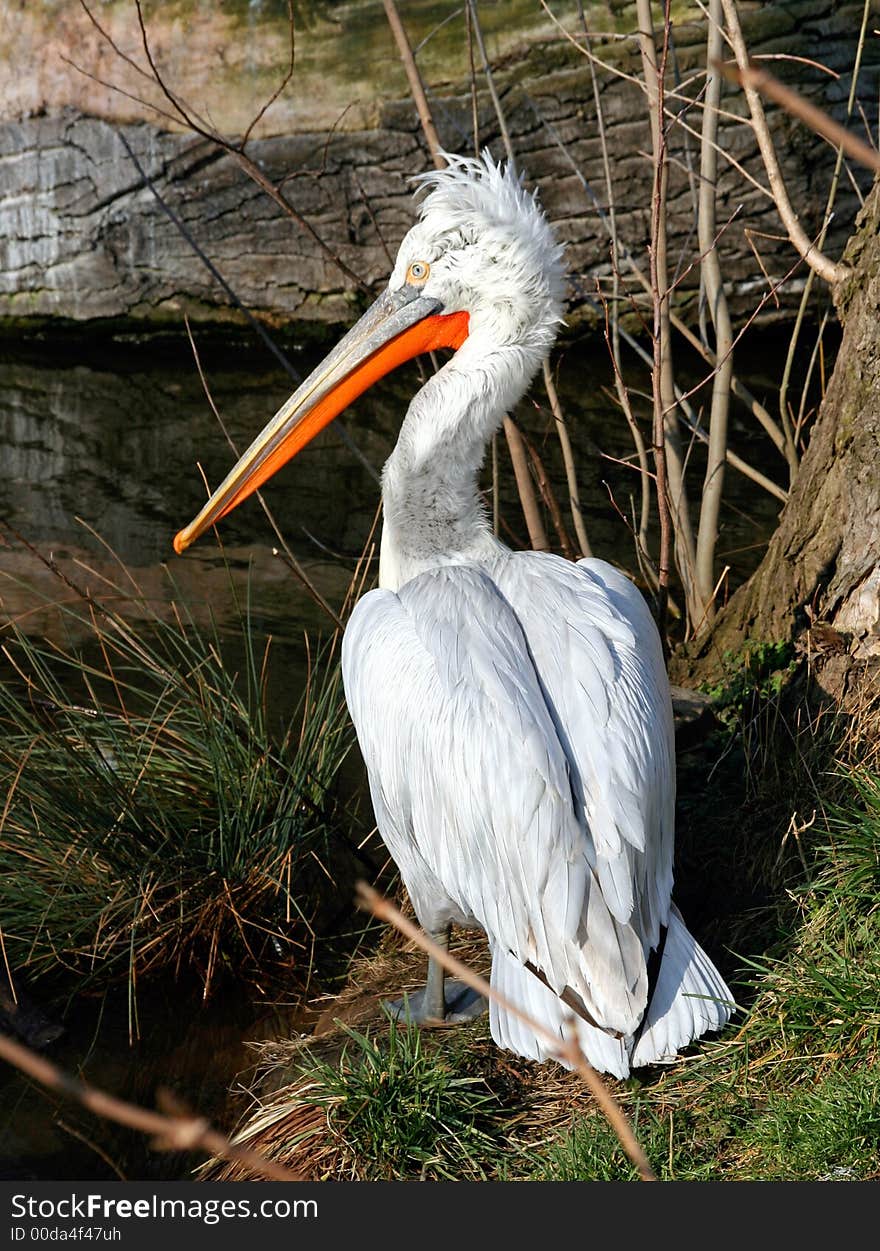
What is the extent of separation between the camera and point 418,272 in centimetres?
325

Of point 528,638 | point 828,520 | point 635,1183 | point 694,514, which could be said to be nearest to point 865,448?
point 828,520

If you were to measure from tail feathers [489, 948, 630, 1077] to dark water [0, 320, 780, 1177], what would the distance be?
0.95 meters

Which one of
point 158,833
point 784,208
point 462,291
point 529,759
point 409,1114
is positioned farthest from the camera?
point 158,833

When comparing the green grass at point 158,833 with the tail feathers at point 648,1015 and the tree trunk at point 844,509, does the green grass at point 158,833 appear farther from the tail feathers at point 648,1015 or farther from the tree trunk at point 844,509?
the tree trunk at point 844,509

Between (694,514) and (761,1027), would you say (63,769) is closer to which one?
(761,1027)

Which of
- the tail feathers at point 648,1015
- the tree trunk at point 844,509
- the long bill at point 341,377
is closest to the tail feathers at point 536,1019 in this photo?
the tail feathers at point 648,1015

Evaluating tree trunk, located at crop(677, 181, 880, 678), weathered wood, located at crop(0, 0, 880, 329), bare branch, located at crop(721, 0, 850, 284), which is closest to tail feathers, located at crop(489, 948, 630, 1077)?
tree trunk, located at crop(677, 181, 880, 678)

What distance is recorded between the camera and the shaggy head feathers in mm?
3117

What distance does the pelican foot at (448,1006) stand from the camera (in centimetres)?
305

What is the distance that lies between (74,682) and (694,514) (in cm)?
303

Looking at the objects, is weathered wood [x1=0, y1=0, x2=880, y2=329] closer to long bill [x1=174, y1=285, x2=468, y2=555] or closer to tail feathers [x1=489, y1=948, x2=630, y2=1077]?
long bill [x1=174, y1=285, x2=468, y2=555]

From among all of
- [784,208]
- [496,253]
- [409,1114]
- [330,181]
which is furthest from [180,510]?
[409,1114]

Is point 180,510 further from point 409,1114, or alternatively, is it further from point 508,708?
point 409,1114

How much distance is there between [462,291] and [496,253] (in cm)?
14
